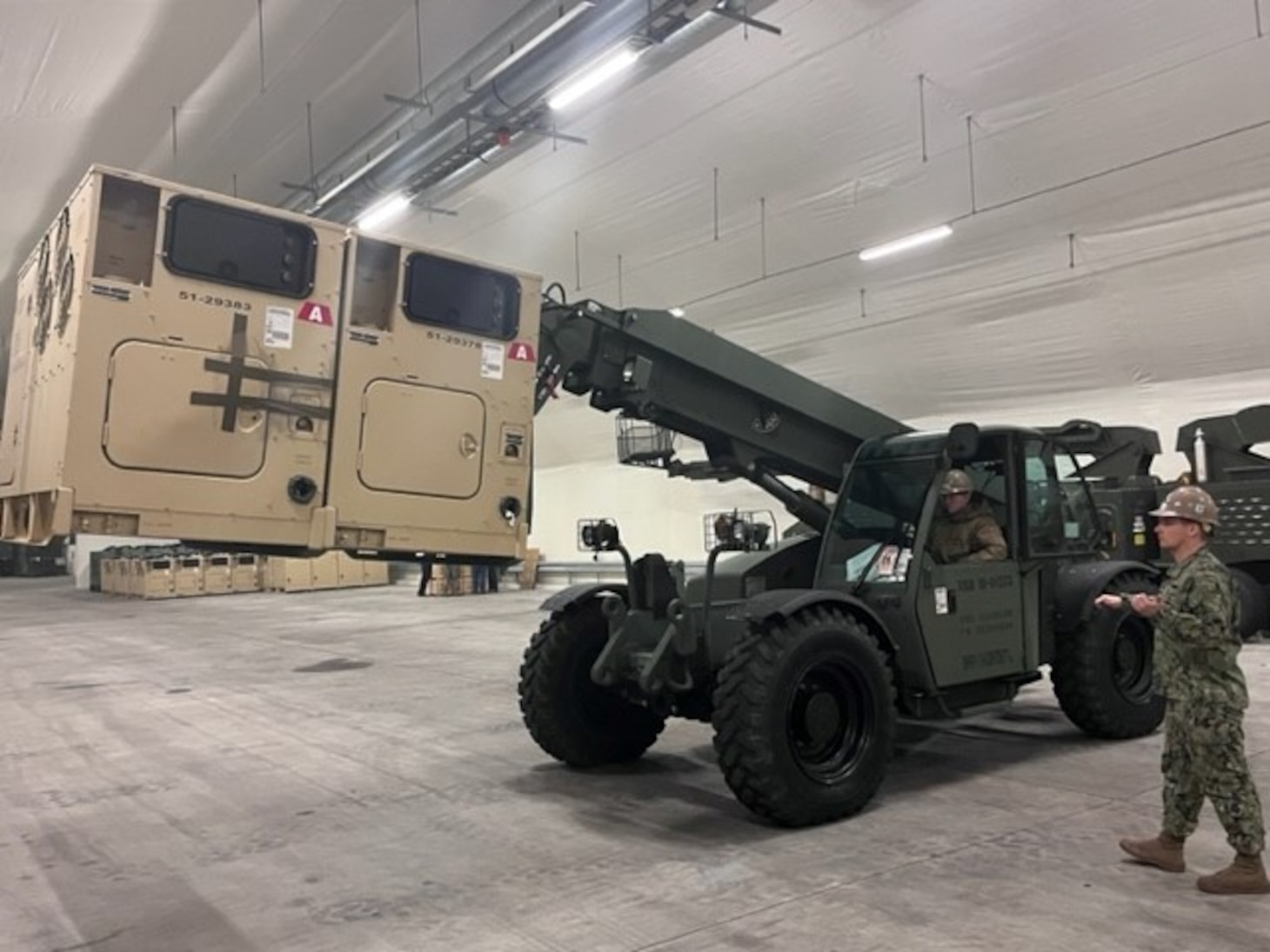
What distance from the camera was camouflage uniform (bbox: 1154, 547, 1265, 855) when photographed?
3.74 meters

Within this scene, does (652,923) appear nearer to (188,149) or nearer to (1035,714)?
(1035,714)

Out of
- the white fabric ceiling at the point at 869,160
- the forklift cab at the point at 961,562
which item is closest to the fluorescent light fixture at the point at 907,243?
the white fabric ceiling at the point at 869,160

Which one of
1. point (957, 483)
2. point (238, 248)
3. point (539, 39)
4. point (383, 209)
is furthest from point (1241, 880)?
point (383, 209)

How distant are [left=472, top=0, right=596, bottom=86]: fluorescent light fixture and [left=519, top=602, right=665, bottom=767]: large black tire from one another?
6.33 m

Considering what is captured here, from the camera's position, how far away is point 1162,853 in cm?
397

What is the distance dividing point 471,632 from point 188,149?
25.8 feet

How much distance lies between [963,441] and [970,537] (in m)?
0.66

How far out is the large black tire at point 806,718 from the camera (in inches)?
178

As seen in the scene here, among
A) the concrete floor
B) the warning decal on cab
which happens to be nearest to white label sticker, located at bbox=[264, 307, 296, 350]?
the warning decal on cab

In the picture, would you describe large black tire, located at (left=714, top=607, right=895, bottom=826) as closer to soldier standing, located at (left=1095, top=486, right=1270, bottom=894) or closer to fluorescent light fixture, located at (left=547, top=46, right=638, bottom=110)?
soldier standing, located at (left=1095, top=486, right=1270, bottom=894)

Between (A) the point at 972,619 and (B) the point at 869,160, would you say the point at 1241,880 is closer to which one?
(A) the point at 972,619

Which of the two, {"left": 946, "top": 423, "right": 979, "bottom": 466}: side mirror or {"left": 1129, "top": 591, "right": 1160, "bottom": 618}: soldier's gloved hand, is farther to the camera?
{"left": 946, "top": 423, "right": 979, "bottom": 466}: side mirror

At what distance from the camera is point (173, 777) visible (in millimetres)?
6117

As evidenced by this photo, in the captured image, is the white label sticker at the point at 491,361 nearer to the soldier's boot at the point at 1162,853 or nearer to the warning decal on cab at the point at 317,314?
the warning decal on cab at the point at 317,314
